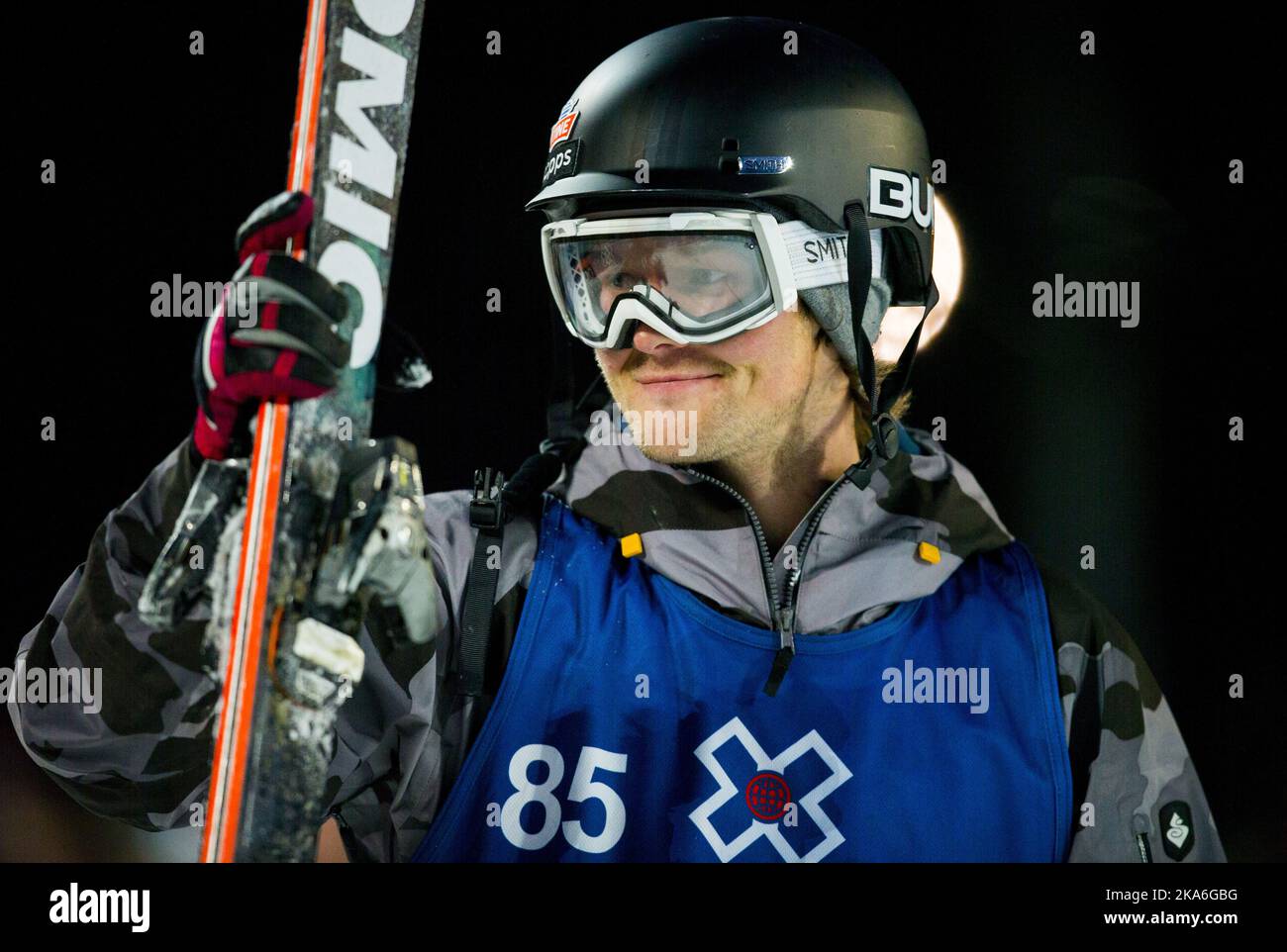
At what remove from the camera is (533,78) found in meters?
3.15

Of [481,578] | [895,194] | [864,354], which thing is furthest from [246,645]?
[895,194]

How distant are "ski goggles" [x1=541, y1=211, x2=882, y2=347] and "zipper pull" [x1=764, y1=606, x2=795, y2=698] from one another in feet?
1.62

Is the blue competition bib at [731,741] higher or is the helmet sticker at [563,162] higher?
the helmet sticker at [563,162]

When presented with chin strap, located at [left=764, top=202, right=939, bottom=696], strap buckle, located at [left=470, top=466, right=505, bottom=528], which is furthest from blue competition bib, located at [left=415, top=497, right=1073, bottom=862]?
chin strap, located at [left=764, top=202, right=939, bottom=696]

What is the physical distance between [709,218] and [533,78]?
108 centimetres

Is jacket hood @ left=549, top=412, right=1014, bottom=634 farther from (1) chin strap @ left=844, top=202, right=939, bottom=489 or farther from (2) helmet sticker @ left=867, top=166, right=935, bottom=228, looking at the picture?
(2) helmet sticker @ left=867, top=166, right=935, bottom=228

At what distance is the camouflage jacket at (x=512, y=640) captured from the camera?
6.08 feet

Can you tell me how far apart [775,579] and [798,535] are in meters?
0.09

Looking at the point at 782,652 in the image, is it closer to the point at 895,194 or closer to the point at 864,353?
the point at 864,353

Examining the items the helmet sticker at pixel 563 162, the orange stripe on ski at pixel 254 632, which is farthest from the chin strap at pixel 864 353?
the orange stripe on ski at pixel 254 632

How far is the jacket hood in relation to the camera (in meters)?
2.26

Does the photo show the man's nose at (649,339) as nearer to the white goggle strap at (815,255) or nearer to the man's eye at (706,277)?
the man's eye at (706,277)
